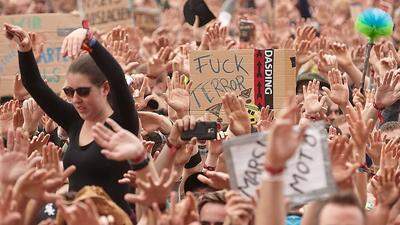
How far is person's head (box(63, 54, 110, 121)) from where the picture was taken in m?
6.11

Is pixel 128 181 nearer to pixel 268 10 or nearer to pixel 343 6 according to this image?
pixel 343 6

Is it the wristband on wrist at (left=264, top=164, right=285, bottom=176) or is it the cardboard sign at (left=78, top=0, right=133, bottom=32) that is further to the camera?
the cardboard sign at (left=78, top=0, right=133, bottom=32)

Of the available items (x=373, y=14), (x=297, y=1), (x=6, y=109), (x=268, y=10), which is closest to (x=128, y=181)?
(x=6, y=109)

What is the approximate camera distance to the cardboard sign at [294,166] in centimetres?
509

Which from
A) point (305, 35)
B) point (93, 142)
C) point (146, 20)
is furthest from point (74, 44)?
point (146, 20)

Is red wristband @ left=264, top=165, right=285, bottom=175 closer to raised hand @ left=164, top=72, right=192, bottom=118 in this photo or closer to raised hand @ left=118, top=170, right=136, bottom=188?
raised hand @ left=118, top=170, right=136, bottom=188

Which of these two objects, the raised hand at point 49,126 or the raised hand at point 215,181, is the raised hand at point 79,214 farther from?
the raised hand at point 49,126

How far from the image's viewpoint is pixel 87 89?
612cm

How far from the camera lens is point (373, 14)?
393 inches

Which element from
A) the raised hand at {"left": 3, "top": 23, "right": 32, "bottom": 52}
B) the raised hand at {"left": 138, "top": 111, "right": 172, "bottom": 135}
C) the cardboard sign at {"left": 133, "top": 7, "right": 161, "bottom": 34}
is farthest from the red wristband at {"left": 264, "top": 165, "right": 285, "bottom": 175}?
the cardboard sign at {"left": 133, "top": 7, "right": 161, "bottom": 34}

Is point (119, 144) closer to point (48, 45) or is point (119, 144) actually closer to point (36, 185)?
point (36, 185)

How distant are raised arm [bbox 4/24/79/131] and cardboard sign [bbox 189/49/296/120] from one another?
1.74 m

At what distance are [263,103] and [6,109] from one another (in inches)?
64.7

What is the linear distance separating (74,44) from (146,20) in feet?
27.4
